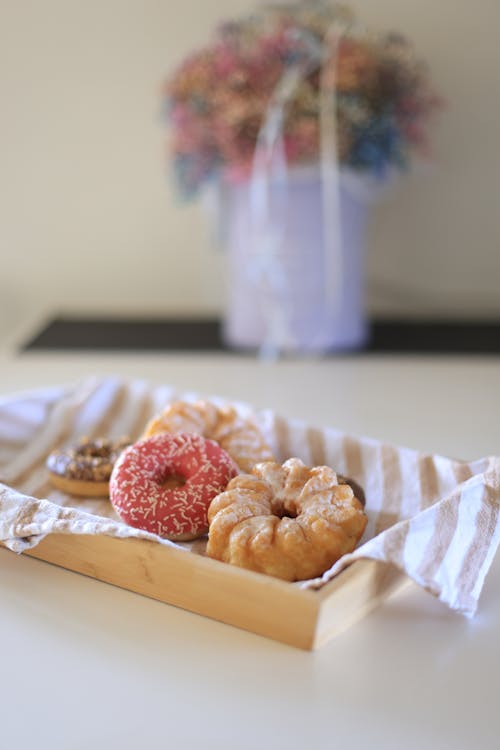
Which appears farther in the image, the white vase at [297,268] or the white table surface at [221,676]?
the white vase at [297,268]

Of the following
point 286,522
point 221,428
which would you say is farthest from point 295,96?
point 286,522

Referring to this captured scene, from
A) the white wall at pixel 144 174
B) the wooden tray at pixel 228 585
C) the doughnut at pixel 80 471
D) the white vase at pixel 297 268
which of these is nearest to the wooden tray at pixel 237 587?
the wooden tray at pixel 228 585

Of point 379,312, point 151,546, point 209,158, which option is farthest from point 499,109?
point 151,546

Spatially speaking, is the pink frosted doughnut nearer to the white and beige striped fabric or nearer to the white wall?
the white and beige striped fabric

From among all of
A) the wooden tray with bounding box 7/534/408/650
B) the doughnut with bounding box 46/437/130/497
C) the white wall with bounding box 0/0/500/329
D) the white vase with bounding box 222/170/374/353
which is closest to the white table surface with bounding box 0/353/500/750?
the wooden tray with bounding box 7/534/408/650

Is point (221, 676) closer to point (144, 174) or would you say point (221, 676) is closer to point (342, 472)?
point (342, 472)

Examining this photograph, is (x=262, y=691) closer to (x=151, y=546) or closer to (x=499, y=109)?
(x=151, y=546)

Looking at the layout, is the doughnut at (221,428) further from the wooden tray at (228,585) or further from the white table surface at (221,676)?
the white table surface at (221,676)
